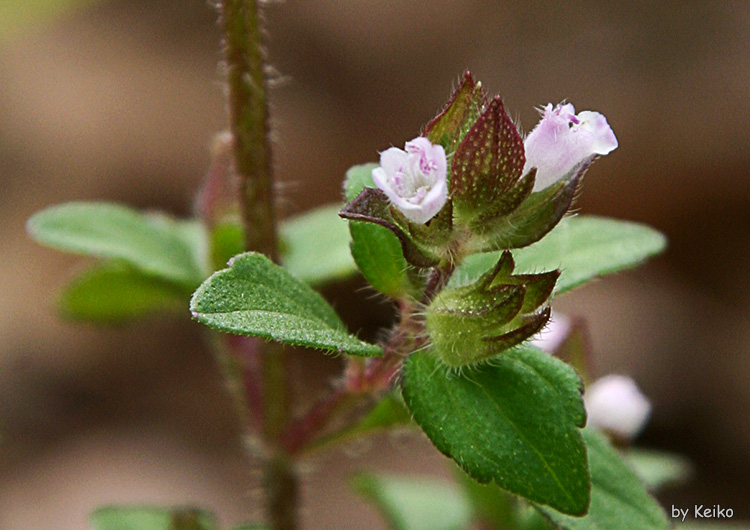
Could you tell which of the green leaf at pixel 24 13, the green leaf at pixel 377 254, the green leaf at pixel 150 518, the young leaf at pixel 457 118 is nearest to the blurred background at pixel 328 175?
the green leaf at pixel 24 13

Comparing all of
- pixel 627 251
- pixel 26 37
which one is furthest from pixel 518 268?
pixel 26 37

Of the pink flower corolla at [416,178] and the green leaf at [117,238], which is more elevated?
the green leaf at [117,238]

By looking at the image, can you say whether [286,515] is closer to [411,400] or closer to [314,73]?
[411,400]

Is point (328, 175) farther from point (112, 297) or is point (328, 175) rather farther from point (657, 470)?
point (657, 470)

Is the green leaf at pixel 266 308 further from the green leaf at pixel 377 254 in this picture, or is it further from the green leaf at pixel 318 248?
the green leaf at pixel 318 248

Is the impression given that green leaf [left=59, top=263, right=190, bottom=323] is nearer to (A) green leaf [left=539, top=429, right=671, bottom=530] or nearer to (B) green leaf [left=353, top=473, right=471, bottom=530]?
(B) green leaf [left=353, top=473, right=471, bottom=530]

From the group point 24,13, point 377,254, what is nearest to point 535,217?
point 377,254
